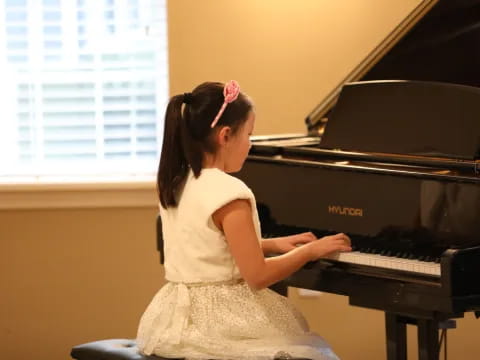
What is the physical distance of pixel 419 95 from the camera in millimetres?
2830

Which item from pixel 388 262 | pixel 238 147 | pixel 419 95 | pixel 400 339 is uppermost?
pixel 419 95

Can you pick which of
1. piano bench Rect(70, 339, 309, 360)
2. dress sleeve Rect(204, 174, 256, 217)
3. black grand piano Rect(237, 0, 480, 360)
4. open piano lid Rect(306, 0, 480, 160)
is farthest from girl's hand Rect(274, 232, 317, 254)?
piano bench Rect(70, 339, 309, 360)

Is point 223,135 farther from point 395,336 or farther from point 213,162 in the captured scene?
point 395,336

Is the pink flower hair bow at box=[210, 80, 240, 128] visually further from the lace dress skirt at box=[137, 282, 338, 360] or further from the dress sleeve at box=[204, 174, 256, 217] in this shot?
the lace dress skirt at box=[137, 282, 338, 360]

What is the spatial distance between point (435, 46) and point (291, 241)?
2.93ft

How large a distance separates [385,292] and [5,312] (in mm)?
2275

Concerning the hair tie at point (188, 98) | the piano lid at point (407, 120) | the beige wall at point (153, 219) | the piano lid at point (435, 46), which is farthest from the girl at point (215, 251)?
the beige wall at point (153, 219)

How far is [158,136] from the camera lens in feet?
13.9

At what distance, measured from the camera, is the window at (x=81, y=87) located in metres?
4.20

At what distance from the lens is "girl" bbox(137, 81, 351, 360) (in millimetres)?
2430

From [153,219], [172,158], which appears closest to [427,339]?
[172,158]

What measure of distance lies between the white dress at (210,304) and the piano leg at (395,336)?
1.02 feet

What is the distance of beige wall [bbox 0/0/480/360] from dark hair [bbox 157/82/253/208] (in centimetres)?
153

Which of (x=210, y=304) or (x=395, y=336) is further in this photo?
(x=395, y=336)
